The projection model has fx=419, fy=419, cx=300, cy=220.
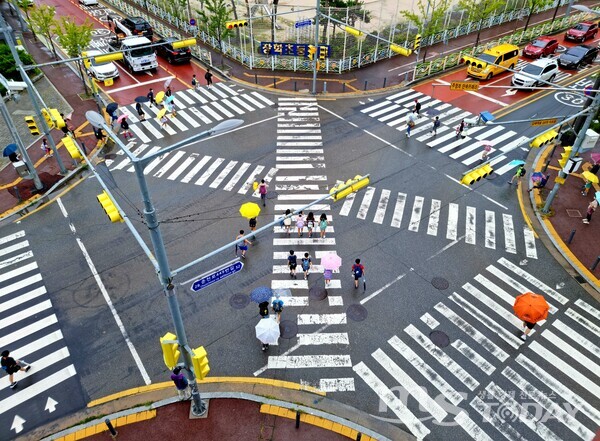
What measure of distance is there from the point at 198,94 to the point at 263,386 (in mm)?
25482

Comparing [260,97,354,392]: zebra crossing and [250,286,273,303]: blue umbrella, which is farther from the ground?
[250,286,273,303]: blue umbrella

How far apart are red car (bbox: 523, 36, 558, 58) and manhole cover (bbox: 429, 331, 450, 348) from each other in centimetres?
3412

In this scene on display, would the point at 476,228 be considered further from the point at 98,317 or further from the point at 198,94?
the point at 198,94

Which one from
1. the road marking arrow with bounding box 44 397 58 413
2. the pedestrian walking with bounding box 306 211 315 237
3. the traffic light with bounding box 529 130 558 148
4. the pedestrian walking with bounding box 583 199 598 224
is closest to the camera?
the road marking arrow with bounding box 44 397 58 413

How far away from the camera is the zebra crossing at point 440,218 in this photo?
2012 cm

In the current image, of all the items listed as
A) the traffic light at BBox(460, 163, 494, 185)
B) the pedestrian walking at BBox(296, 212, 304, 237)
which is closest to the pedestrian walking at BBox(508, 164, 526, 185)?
the traffic light at BBox(460, 163, 494, 185)

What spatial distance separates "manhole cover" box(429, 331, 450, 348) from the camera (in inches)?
608

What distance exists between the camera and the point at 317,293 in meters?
17.4

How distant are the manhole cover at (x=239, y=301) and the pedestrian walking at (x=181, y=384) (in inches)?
149

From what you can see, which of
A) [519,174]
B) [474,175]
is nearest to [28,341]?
[474,175]

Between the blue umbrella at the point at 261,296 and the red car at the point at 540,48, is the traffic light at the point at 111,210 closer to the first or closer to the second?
the blue umbrella at the point at 261,296

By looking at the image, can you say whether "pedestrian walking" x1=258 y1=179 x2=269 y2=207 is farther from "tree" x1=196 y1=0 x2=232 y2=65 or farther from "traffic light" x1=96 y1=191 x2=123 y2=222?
"tree" x1=196 y1=0 x2=232 y2=65

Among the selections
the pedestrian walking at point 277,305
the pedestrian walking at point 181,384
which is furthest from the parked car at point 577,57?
the pedestrian walking at point 181,384

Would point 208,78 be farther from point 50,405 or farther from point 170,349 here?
point 170,349
